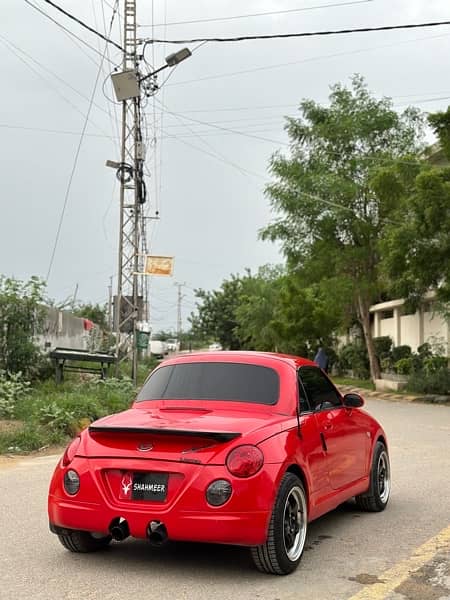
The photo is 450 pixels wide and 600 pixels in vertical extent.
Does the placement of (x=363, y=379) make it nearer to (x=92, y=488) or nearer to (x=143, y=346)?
(x=143, y=346)

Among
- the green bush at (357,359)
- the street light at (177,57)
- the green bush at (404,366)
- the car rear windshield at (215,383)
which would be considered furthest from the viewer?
the green bush at (357,359)

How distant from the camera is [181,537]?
5.67 meters

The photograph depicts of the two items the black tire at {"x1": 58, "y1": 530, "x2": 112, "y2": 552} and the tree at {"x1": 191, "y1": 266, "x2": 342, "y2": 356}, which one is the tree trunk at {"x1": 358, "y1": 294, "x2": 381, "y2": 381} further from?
the black tire at {"x1": 58, "y1": 530, "x2": 112, "y2": 552}

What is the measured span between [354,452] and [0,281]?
12.4m

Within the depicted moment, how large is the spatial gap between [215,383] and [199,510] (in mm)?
1594

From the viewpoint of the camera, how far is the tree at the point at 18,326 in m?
18.3

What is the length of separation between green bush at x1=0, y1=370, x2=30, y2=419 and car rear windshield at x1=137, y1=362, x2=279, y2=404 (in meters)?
8.00

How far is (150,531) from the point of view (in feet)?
Result: 18.7

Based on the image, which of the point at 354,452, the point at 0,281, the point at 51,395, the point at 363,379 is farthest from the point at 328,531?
the point at 363,379

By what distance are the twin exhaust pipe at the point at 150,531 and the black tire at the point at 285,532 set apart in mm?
628

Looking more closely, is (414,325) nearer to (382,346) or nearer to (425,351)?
(382,346)

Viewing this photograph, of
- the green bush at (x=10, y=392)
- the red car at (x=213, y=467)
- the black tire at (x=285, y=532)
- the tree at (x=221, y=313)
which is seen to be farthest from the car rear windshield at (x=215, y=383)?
the tree at (x=221, y=313)

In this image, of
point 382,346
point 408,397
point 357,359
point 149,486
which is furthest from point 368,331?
point 149,486

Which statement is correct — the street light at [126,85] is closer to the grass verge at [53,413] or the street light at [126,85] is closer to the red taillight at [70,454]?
the grass verge at [53,413]
